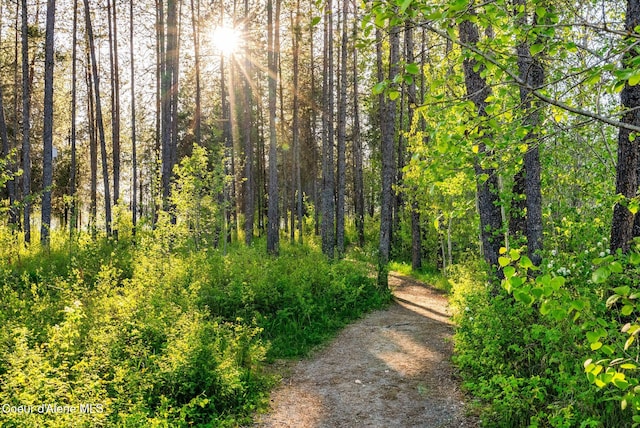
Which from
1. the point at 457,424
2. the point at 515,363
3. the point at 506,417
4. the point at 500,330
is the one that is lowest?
the point at 457,424

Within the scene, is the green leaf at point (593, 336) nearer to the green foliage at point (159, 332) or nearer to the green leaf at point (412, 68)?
the green leaf at point (412, 68)

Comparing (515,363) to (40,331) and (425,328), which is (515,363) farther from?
(40,331)

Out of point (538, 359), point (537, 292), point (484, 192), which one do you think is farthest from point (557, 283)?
point (484, 192)

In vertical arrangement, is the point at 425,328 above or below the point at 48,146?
below

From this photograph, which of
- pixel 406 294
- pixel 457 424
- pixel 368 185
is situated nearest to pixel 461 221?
pixel 406 294

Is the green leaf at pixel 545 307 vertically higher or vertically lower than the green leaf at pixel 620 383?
higher

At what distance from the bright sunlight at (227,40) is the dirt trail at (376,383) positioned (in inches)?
582

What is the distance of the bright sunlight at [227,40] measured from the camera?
19125 millimetres

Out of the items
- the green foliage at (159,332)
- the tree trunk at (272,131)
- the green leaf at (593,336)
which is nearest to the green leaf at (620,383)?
the green leaf at (593,336)

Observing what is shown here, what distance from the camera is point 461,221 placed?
56.4 ft

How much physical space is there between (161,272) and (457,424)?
6.23 meters

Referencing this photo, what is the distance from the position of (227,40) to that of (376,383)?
1788 centimetres

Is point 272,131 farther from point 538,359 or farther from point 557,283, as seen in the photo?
point 557,283

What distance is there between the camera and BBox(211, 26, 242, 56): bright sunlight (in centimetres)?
1912
